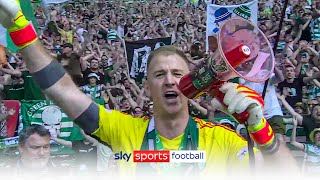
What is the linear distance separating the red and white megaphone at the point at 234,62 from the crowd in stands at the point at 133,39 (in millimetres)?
856

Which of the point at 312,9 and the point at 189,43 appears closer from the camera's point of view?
the point at 189,43

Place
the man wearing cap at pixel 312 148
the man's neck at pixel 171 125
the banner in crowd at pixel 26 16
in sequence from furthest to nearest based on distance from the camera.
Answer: the man wearing cap at pixel 312 148 → the banner in crowd at pixel 26 16 → the man's neck at pixel 171 125

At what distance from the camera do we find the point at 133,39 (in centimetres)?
230

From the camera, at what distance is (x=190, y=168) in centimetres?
161

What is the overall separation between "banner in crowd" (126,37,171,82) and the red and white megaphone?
2.93 feet

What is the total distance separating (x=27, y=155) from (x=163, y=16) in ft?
2.92

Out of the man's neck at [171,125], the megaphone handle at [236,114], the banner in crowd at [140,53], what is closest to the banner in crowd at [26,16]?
the banner in crowd at [140,53]

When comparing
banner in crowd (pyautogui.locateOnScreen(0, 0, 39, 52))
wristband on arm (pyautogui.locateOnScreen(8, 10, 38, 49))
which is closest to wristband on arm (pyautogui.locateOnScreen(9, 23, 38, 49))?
wristband on arm (pyautogui.locateOnScreen(8, 10, 38, 49))

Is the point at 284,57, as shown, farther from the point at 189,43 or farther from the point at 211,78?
the point at 211,78

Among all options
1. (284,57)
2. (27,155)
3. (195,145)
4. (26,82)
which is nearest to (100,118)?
(195,145)

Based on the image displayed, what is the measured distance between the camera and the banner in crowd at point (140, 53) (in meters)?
2.20

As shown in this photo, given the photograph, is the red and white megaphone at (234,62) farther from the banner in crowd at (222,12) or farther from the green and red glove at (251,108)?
the banner in crowd at (222,12)

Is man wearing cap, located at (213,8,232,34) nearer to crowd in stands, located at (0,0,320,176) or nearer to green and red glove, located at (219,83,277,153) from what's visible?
crowd in stands, located at (0,0,320,176)

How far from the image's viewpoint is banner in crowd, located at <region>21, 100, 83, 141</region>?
217 centimetres
